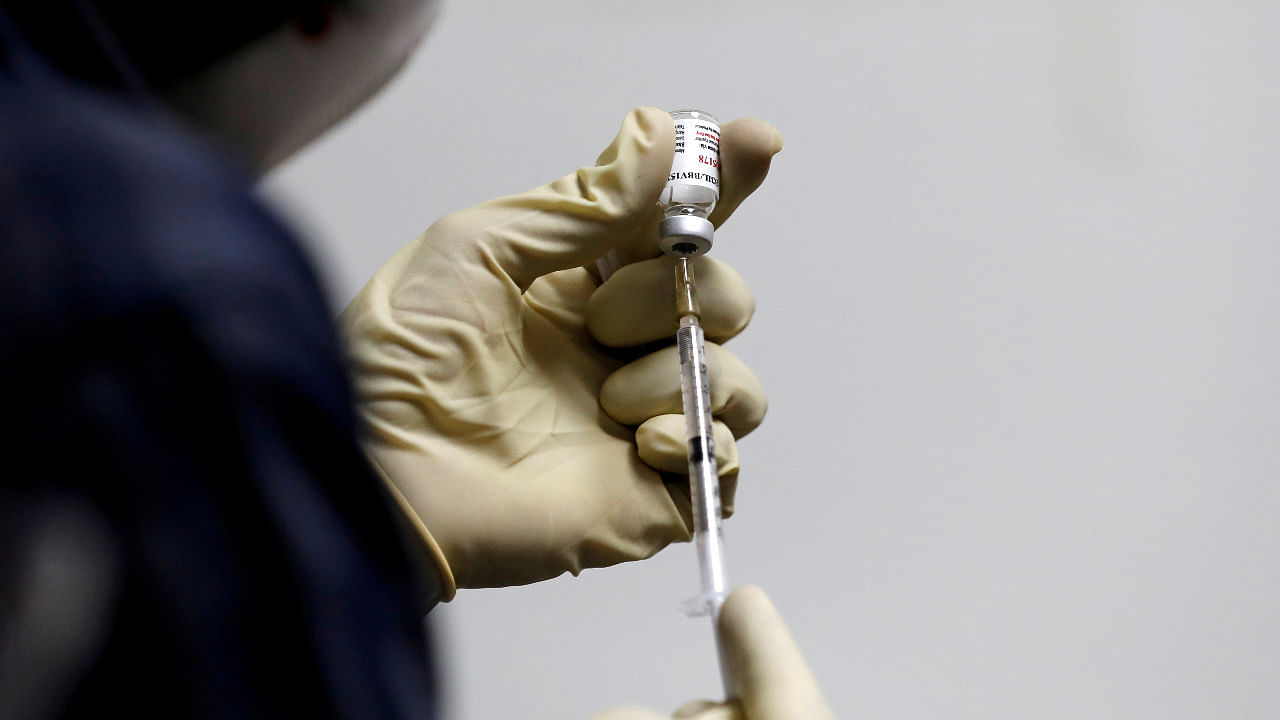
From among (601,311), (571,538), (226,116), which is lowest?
(571,538)

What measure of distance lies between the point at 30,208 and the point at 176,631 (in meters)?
0.11

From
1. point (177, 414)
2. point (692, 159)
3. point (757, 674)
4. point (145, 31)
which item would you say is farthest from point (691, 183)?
point (177, 414)

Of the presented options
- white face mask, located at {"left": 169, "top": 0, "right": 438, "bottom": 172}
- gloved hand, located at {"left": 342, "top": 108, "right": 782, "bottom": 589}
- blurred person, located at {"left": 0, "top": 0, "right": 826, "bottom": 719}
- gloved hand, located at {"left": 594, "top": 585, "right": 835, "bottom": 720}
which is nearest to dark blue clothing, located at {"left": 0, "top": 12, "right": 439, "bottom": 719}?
blurred person, located at {"left": 0, "top": 0, "right": 826, "bottom": 719}

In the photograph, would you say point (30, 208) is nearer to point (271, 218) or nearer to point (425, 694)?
point (271, 218)

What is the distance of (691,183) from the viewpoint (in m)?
1.01

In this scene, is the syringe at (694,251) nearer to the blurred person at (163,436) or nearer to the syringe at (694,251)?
the syringe at (694,251)

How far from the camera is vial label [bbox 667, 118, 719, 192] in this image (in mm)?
1013

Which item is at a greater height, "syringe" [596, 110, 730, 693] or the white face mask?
the white face mask

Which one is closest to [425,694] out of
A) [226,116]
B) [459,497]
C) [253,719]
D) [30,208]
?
[253,719]

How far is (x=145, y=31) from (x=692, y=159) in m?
0.65

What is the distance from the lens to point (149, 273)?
0.25 m

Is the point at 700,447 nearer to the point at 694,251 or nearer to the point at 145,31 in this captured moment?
the point at 694,251

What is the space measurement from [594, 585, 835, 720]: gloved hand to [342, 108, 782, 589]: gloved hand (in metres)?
0.40

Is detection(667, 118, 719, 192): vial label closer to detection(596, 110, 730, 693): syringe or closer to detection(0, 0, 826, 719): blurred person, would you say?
detection(596, 110, 730, 693): syringe
